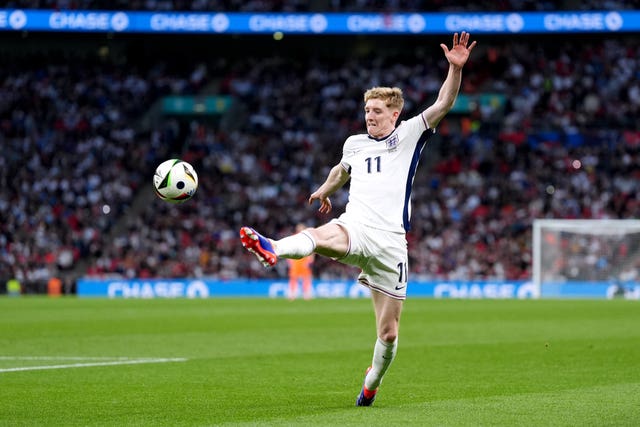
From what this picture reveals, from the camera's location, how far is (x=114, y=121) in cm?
4156

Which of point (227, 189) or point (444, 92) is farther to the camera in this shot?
point (227, 189)

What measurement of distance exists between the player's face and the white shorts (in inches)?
29.7

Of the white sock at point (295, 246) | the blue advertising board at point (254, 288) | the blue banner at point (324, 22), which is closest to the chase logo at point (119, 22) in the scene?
the blue banner at point (324, 22)

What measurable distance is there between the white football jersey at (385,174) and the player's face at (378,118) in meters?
0.05

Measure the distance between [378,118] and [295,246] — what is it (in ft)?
5.04

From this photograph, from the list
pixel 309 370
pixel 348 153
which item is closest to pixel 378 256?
pixel 348 153

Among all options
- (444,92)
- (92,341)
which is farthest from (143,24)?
(444,92)

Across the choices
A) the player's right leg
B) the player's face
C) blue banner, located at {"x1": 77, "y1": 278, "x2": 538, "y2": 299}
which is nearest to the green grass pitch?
the player's right leg

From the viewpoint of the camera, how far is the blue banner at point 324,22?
39.1 m

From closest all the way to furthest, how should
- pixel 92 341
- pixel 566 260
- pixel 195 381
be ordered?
pixel 195 381 → pixel 92 341 → pixel 566 260

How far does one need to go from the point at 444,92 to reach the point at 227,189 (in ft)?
103

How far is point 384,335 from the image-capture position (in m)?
8.38

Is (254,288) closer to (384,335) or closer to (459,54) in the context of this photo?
(384,335)

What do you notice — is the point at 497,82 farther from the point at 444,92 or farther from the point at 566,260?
the point at 444,92
